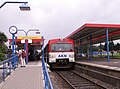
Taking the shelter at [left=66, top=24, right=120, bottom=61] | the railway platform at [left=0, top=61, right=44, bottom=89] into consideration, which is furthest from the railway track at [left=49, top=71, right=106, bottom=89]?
the shelter at [left=66, top=24, right=120, bottom=61]

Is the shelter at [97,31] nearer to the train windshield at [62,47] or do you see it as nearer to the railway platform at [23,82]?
the train windshield at [62,47]

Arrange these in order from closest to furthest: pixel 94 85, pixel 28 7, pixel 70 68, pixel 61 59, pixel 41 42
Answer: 1. pixel 94 85
2. pixel 28 7
3. pixel 61 59
4. pixel 70 68
5. pixel 41 42

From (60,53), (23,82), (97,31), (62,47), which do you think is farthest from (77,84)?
(97,31)

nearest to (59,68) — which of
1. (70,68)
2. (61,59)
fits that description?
(70,68)

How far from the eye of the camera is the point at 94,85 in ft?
48.8

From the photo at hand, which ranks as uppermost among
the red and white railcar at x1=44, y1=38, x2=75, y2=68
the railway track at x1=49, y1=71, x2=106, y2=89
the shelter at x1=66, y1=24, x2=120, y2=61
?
the shelter at x1=66, y1=24, x2=120, y2=61

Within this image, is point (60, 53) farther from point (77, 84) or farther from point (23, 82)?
point (23, 82)

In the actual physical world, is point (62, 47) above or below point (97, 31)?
below

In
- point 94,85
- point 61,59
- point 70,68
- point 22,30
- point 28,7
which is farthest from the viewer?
point 22,30

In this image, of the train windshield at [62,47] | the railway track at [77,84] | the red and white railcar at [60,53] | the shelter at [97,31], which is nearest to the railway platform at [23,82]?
the railway track at [77,84]

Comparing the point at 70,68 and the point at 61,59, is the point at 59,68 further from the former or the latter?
the point at 61,59

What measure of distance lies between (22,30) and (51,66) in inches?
543

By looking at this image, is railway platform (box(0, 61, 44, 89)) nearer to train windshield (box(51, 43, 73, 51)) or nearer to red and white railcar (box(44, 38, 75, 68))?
red and white railcar (box(44, 38, 75, 68))

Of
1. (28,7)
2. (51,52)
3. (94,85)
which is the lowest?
(94,85)
